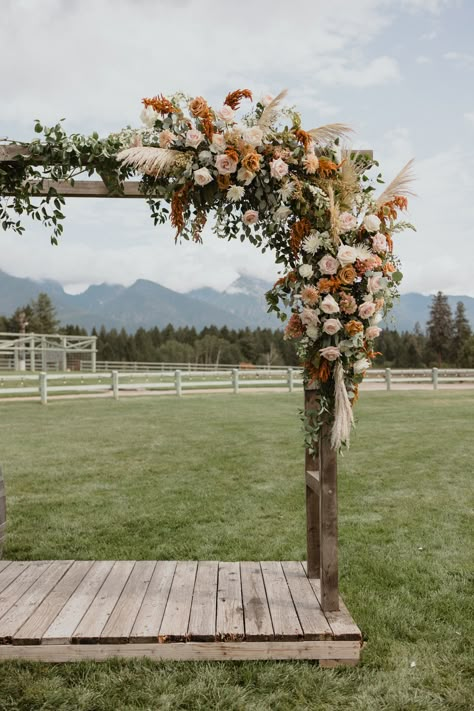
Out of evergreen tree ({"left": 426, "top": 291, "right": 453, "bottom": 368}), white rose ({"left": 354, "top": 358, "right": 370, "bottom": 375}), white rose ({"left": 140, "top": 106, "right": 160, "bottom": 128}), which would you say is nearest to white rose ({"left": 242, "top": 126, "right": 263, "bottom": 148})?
white rose ({"left": 140, "top": 106, "right": 160, "bottom": 128})

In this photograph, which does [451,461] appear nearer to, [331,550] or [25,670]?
[331,550]

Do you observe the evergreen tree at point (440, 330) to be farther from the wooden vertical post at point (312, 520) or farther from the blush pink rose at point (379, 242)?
the blush pink rose at point (379, 242)

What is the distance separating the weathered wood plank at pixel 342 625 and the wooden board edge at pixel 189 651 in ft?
0.14

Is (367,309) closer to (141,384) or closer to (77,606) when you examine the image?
(77,606)

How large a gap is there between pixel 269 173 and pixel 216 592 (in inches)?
112

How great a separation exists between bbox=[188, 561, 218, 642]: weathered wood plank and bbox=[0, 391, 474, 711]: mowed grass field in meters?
0.17

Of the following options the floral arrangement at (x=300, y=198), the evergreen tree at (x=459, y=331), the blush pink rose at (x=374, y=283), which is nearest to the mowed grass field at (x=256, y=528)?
the floral arrangement at (x=300, y=198)

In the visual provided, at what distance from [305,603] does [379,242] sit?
2.39 meters

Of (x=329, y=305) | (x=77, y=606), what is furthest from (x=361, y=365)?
(x=77, y=606)

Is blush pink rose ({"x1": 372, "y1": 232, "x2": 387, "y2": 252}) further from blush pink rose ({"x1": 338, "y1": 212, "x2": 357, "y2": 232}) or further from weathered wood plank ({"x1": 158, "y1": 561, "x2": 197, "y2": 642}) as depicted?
weathered wood plank ({"x1": 158, "y1": 561, "x2": 197, "y2": 642})

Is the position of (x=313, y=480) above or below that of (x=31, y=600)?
above

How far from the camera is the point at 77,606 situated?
12.3 ft

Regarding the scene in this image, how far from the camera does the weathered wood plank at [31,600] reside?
3.46m

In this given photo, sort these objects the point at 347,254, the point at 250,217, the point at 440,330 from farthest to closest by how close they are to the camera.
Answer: the point at 440,330 → the point at 250,217 → the point at 347,254
